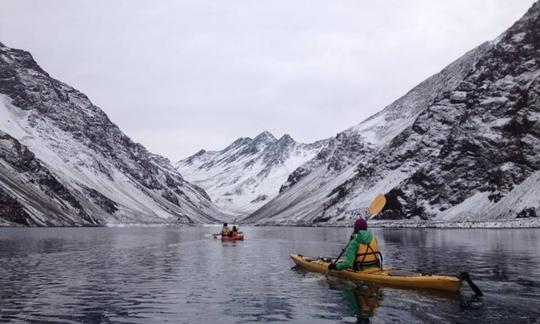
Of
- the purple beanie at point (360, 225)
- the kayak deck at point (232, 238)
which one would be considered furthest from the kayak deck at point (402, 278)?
the kayak deck at point (232, 238)

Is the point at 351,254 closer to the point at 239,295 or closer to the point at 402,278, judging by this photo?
the point at 402,278

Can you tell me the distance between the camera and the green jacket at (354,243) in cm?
2883

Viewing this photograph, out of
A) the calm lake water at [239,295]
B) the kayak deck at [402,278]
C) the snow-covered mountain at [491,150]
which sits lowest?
the calm lake water at [239,295]

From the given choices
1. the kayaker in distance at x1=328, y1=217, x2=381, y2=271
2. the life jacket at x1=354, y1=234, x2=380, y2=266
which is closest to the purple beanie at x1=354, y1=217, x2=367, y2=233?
the kayaker in distance at x1=328, y1=217, x2=381, y2=271

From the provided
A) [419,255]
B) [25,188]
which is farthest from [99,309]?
[25,188]

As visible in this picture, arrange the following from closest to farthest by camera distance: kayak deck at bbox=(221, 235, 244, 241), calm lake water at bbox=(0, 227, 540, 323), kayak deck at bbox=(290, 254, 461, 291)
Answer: calm lake water at bbox=(0, 227, 540, 323) → kayak deck at bbox=(290, 254, 461, 291) → kayak deck at bbox=(221, 235, 244, 241)

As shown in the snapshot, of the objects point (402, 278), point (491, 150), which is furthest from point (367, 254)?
point (491, 150)

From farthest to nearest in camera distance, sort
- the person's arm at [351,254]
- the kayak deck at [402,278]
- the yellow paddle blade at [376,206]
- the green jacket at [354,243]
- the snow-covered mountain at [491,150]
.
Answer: the snow-covered mountain at [491,150]
the yellow paddle blade at [376,206]
the person's arm at [351,254]
the green jacket at [354,243]
the kayak deck at [402,278]

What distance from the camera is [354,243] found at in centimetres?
2945

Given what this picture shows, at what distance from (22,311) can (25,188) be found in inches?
6819

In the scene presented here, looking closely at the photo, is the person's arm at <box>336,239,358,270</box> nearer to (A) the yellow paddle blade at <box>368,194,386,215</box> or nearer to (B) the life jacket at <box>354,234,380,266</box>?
(B) the life jacket at <box>354,234,380,266</box>

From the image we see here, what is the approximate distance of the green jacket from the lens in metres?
28.8

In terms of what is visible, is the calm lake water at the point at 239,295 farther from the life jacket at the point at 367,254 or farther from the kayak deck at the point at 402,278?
the life jacket at the point at 367,254

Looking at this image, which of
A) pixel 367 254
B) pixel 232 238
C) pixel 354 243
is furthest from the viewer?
pixel 232 238
